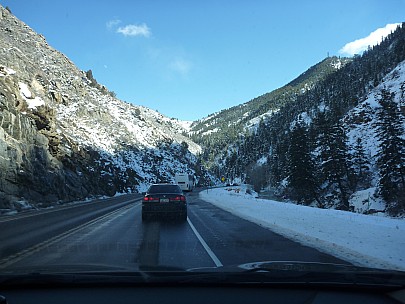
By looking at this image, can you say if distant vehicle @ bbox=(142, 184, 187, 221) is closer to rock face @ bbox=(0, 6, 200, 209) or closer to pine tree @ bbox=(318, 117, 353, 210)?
rock face @ bbox=(0, 6, 200, 209)

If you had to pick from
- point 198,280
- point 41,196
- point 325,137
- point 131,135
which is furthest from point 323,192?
point 198,280

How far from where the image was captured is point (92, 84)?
328 ft

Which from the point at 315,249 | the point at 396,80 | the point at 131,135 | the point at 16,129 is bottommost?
the point at 315,249

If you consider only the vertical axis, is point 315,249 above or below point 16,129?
below

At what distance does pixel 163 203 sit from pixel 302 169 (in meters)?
38.6

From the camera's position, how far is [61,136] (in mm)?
47844

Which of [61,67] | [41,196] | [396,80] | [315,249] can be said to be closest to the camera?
[315,249]

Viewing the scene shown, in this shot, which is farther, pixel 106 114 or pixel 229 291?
pixel 106 114

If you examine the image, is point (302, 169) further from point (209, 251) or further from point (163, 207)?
point (209, 251)

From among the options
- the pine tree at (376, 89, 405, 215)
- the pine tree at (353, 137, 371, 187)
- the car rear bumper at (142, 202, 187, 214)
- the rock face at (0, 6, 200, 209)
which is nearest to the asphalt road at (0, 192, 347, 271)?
the car rear bumper at (142, 202, 187, 214)

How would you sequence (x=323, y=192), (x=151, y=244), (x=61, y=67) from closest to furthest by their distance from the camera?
(x=151, y=244) < (x=323, y=192) < (x=61, y=67)

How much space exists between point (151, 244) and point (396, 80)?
3741 inches

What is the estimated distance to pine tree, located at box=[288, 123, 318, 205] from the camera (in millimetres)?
51812

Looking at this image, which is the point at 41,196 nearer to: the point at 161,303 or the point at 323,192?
the point at 161,303
